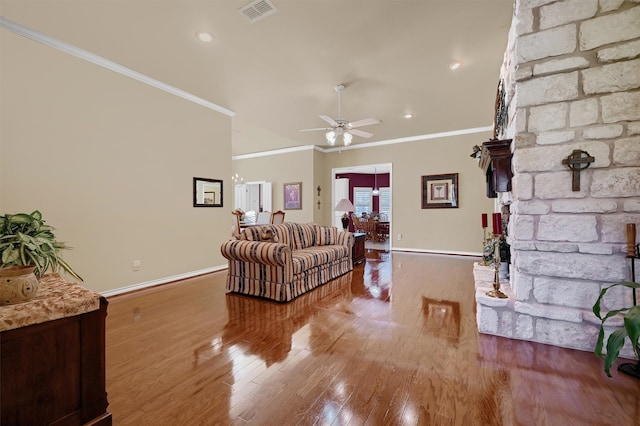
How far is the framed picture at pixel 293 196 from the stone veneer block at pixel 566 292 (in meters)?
6.13

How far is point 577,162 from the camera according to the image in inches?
79.4

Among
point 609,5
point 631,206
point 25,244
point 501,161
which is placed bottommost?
point 25,244

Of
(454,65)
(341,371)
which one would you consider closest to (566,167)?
(454,65)

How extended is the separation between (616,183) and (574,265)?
2.15 feet

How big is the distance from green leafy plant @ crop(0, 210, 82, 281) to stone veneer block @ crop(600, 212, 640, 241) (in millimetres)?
3485

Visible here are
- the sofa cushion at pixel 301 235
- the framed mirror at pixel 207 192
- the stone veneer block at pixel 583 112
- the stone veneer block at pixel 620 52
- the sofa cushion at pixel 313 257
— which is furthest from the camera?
the framed mirror at pixel 207 192

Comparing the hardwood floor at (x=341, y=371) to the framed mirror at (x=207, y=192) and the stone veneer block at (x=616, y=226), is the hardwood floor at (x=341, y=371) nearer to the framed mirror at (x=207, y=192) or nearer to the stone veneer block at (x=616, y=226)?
Answer: the stone veneer block at (x=616, y=226)

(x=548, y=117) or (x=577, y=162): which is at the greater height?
(x=548, y=117)

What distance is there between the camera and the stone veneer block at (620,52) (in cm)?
191

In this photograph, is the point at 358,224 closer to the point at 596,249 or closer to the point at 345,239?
the point at 345,239

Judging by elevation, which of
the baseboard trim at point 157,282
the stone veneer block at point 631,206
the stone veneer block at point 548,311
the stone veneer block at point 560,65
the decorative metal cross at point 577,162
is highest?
the stone veneer block at point 560,65

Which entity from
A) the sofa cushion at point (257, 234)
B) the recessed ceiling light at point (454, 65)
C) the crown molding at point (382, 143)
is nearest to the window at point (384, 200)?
the crown molding at point (382, 143)

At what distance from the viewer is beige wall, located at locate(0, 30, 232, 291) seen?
277 centimetres

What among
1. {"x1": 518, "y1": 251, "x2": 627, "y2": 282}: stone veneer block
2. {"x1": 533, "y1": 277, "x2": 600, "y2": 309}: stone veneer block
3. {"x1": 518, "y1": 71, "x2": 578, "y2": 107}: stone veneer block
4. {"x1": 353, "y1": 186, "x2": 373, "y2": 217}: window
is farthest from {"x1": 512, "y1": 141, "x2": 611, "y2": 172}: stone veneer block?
{"x1": 353, "y1": 186, "x2": 373, "y2": 217}: window
